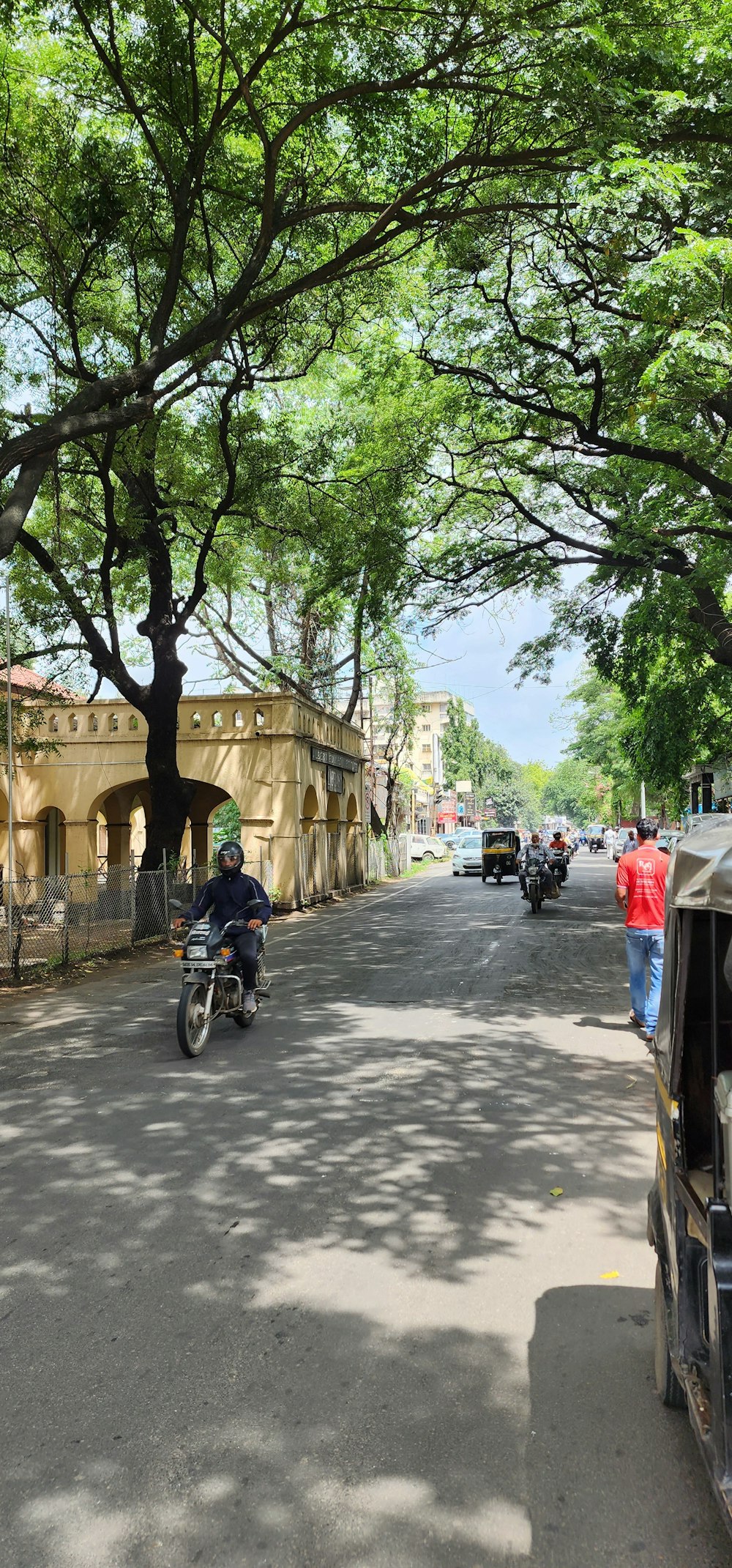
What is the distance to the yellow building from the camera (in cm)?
2467

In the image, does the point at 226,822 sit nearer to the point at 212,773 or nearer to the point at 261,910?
the point at 212,773

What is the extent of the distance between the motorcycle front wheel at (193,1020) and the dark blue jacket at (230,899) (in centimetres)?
86

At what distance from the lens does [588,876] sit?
3947 centimetres

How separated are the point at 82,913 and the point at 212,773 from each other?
764cm

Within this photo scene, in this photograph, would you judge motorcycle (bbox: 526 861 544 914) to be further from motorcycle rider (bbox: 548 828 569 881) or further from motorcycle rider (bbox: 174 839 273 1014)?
motorcycle rider (bbox: 174 839 273 1014)

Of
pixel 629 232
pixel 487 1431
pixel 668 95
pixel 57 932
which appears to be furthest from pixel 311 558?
pixel 487 1431

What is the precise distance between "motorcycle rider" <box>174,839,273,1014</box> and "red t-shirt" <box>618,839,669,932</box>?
10.5 feet

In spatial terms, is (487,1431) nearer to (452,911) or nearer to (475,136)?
(475,136)

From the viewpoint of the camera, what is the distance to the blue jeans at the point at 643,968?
332 inches

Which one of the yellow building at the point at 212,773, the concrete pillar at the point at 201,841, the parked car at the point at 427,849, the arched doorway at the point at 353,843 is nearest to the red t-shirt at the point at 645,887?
the yellow building at the point at 212,773

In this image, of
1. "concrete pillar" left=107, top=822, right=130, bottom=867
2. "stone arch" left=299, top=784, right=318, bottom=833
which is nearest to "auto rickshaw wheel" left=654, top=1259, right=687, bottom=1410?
"stone arch" left=299, top=784, right=318, bottom=833

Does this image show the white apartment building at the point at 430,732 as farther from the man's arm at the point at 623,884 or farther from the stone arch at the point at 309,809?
the man's arm at the point at 623,884

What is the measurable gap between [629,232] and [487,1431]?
423 inches

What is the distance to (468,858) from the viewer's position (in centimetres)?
4409
